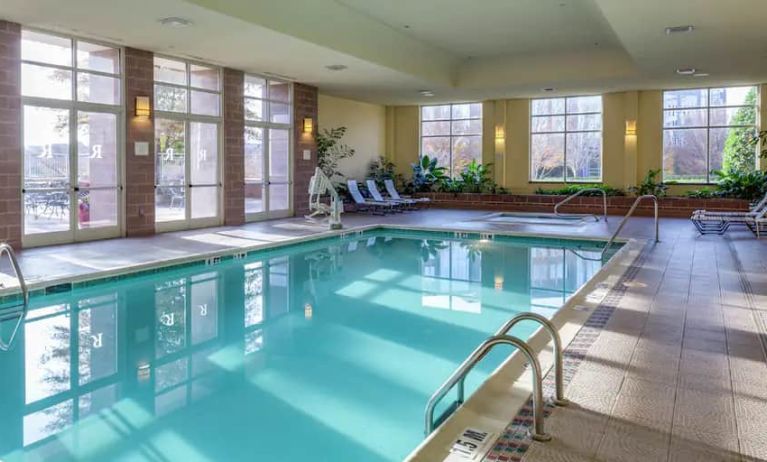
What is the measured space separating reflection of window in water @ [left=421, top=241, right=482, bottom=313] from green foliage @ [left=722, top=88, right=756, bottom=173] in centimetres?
823

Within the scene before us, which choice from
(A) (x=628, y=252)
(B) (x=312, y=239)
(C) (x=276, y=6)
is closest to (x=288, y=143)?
(B) (x=312, y=239)

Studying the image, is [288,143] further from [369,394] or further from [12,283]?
[369,394]

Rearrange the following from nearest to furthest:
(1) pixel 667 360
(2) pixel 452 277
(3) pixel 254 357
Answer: (1) pixel 667 360, (3) pixel 254 357, (2) pixel 452 277

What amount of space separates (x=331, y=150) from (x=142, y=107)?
6.47 meters

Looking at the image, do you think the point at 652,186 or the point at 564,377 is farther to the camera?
the point at 652,186

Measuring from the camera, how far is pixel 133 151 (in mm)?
10297

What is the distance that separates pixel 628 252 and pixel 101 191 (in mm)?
7685

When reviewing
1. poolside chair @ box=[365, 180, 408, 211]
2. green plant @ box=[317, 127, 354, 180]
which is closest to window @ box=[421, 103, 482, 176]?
poolside chair @ box=[365, 180, 408, 211]

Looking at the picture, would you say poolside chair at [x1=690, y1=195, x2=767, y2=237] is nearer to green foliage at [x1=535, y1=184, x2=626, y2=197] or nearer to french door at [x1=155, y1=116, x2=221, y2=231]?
green foliage at [x1=535, y1=184, x2=626, y2=197]

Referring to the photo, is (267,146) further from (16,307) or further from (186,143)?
(16,307)

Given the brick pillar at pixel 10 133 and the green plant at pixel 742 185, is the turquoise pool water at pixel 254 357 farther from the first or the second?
the green plant at pixel 742 185

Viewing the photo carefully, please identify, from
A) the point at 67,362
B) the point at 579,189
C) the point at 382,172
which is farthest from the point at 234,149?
the point at 579,189

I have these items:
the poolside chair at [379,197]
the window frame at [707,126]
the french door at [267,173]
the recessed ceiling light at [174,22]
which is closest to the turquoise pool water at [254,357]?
the recessed ceiling light at [174,22]

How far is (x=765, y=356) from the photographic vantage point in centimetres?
400
